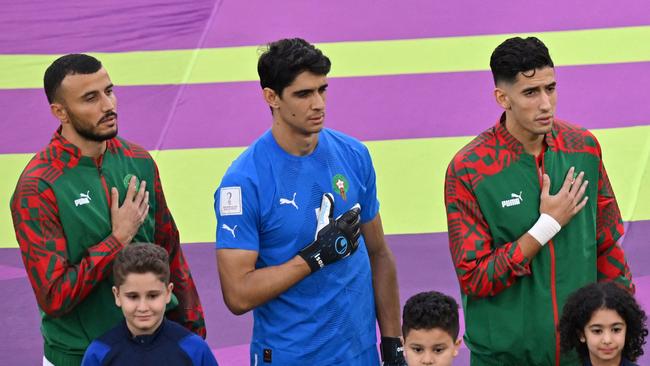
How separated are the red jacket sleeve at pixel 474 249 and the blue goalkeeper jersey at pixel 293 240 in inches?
19.6

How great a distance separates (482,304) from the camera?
17.3 ft

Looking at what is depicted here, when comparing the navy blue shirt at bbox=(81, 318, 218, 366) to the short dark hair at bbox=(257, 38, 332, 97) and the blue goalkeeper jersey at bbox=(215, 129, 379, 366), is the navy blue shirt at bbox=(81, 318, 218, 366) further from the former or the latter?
the short dark hair at bbox=(257, 38, 332, 97)

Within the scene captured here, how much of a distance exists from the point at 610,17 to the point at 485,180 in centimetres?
844

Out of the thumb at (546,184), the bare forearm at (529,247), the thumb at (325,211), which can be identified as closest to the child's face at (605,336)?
the bare forearm at (529,247)

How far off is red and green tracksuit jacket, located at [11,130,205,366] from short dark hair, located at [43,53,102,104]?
0.76 feet

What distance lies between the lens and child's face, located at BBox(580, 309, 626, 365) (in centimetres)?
519

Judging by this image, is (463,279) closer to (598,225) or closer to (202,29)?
(598,225)

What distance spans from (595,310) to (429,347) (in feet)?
2.43

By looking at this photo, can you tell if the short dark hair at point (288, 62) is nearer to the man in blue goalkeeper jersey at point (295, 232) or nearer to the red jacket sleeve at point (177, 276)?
the man in blue goalkeeper jersey at point (295, 232)

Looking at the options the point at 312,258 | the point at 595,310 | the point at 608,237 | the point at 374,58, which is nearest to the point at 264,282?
the point at 312,258

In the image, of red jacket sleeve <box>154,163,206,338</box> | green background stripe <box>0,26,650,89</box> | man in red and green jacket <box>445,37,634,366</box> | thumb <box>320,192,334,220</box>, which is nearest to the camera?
man in red and green jacket <box>445,37,634,366</box>

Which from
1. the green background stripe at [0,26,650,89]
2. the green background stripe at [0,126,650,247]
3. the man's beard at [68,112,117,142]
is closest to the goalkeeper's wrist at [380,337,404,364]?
the man's beard at [68,112,117,142]

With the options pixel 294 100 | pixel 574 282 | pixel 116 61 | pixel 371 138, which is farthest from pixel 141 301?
pixel 116 61

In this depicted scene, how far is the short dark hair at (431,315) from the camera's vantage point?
17.5ft
